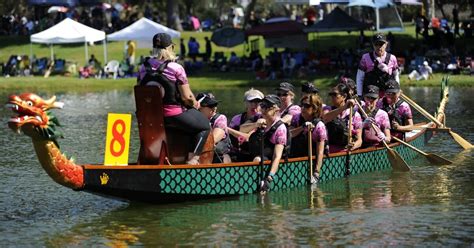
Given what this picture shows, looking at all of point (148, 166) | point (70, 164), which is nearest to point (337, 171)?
point (148, 166)

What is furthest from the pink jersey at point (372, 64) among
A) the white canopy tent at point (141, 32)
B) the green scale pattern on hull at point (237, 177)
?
the white canopy tent at point (141, 32)

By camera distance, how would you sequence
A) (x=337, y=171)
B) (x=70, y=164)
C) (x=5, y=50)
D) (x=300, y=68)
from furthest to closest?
(x=5, y=50) < (x=300, y=68) < (x=337, y=171) < (x=70, y=164)

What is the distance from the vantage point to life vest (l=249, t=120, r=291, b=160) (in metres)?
16.5

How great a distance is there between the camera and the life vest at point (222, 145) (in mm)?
16766

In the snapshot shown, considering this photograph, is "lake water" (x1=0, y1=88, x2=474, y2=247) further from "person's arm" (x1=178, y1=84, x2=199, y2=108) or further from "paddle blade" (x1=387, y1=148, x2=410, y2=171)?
"person's arm" (x1=178, y1=84, x2=199, y2=108)

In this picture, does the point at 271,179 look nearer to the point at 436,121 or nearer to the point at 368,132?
the point at 368,132

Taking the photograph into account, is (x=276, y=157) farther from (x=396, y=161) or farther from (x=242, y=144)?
(x=396, y=161)

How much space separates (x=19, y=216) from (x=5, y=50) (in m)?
43.1

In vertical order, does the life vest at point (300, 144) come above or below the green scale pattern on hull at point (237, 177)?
above

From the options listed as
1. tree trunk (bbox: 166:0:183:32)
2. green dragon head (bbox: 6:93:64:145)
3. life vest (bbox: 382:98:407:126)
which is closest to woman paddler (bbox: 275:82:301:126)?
life vest (bbox: 382:98:407:126)

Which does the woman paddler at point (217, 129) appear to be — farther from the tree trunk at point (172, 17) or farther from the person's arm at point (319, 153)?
the tree trunk at point (172, 17)

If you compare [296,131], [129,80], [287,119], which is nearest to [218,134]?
[287,119]

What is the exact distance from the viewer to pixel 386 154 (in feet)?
63.9

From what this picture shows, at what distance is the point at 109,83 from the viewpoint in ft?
148
